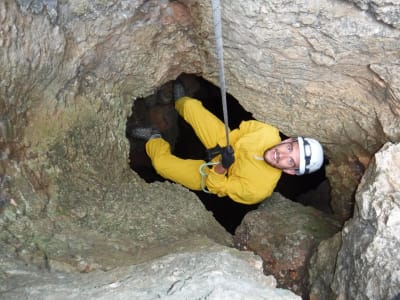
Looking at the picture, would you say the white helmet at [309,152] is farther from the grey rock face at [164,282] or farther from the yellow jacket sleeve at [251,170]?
the grey rock face at [164,282]

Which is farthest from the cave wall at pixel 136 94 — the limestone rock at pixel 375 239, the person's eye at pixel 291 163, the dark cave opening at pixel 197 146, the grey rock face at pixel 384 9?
the dark cave opening at pixel 197 146

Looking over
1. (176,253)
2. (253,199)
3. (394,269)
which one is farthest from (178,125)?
(394,269)

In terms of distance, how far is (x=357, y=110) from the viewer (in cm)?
307

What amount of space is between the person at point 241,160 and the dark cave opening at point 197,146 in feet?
1.71

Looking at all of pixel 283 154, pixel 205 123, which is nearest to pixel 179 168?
pixel 205 123

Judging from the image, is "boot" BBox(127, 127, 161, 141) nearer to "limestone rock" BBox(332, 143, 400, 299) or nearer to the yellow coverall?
the yellow coverall

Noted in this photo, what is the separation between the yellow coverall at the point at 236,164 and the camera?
3.57 meters

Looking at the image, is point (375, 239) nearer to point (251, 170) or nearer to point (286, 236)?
point (286, 236)

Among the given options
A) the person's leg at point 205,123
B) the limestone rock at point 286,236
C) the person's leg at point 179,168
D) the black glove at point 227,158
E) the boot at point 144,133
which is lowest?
the limestone rock at point 286,236

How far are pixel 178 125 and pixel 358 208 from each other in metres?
2.67

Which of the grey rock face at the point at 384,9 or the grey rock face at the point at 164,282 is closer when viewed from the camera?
the grey rock face at the point at 164,282

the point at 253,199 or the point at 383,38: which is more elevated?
the point at 383,38

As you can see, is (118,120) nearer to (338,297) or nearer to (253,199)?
(253,199)

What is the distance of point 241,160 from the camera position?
359 cm
